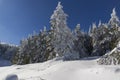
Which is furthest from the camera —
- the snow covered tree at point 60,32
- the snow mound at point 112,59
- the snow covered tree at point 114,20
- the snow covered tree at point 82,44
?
the snow covered tree at point 82,44

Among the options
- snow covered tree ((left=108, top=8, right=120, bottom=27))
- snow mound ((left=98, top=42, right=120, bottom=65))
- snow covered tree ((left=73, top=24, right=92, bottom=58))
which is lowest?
snow mound ((left=98, top=42, right=120, bottom=65))

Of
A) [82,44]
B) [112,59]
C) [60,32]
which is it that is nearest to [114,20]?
[82,44]

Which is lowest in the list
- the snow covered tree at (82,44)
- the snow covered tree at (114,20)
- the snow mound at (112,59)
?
the snow mound at (112,59)

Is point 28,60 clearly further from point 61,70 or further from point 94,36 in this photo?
point 61,70

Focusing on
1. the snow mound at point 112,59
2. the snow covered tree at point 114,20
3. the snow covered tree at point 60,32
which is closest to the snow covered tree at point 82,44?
the snow covered tree at point 114,20

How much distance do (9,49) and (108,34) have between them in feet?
294

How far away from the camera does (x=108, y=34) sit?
223ft

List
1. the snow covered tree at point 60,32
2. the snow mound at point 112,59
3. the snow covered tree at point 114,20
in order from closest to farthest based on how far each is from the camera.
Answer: the snow mound at point 112,59 < the snow covered tree at point 60,32 < the snow covered tree at point 114,20

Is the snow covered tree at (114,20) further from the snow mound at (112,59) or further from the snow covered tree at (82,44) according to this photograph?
the snow mound at (112,59)

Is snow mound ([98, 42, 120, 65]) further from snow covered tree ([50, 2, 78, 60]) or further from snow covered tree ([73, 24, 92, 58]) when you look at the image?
snow covered tree ([73, 24, 92, 58])

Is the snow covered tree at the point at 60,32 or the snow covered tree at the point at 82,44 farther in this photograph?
the snow covered tree at the point at 82,44

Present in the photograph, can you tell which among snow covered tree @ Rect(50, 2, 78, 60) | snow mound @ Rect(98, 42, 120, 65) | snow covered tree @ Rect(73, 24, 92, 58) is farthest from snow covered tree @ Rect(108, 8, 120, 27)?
snow mound @ Rect(98, 42, 120, 65)

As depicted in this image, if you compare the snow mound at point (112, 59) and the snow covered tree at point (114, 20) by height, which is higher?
the snow covered tree at point (114, 20)

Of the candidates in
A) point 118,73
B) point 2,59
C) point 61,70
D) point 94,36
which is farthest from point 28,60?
point 2,59
